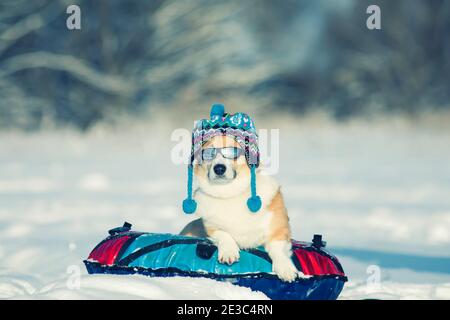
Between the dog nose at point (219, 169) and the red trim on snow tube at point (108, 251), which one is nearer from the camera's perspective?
the dog nose at point (219, 169)

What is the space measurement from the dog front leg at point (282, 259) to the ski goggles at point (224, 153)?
458mm

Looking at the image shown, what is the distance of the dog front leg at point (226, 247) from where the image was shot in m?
3.43

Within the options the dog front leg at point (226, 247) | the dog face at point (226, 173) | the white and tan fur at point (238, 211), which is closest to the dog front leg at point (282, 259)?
the white and tan fur at point (238, 211)

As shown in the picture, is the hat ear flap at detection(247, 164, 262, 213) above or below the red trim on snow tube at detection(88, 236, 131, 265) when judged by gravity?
above

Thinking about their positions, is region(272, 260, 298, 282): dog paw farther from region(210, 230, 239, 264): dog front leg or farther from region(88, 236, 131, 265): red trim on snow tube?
region(88, 236, 131, 265): red trim on snow tube

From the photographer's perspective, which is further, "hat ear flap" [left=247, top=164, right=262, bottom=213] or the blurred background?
the blurred background

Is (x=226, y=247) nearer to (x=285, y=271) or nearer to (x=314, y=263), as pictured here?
(x=285, y=271)

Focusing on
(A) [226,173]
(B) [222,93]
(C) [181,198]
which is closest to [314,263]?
(A) [226,173]

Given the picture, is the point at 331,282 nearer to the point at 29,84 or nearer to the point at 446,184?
the point at 446,184

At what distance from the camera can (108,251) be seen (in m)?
3.71

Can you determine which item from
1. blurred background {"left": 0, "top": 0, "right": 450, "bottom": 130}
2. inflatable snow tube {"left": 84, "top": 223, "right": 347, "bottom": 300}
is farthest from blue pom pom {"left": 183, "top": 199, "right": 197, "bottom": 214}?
blurred background {"left": 0, "top": 0, "right": 450, "bottom": 130}

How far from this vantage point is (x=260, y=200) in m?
3.53

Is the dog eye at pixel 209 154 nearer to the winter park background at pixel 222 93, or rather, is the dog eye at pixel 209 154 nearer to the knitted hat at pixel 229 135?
the knitted hat at pixel 229 135

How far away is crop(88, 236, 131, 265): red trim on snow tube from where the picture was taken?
3674 mm
